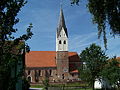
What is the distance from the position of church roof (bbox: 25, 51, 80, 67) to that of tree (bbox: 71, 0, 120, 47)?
7383cm

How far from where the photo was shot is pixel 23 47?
1055 centimetres

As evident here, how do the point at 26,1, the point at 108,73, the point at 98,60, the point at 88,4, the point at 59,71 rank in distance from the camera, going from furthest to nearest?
A: the point at 59,71, the point at 98,60, the point at 108,73, the point at 88,4, the point at 26,1

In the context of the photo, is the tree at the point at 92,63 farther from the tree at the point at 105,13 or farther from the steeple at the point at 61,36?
the tree at the point at 105,13

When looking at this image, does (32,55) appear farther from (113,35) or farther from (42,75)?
(113,35)

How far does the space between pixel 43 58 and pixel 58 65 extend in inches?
308

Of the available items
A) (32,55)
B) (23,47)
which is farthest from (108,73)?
(32,55)

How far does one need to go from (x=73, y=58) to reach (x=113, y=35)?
7639 cm

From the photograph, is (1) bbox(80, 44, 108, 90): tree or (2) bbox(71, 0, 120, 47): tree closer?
(2) bbox(71, 0, 120, 47): tree

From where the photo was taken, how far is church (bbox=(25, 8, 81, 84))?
86312 millimetres

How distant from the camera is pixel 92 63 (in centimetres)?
5334

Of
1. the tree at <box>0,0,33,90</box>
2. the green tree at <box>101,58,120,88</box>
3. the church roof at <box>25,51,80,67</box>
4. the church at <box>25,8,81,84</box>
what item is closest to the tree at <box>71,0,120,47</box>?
the tree at <box>0,0,33,90</box>

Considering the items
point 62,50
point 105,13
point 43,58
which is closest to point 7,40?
point 105,13

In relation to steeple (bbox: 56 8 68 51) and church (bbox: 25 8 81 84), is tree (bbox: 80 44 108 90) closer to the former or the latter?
church (bbox: 25 8 81 84)

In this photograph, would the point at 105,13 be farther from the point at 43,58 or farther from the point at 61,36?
the point at 43,58
